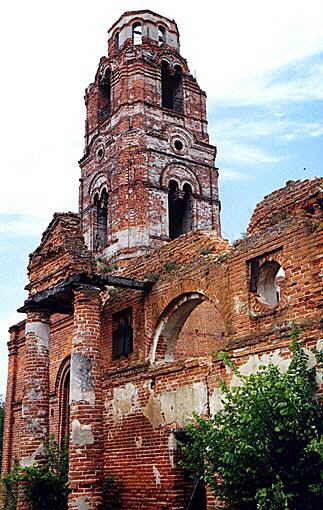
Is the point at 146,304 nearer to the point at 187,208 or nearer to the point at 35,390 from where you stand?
the point at 35,390

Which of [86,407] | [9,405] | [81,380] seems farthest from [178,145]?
[86,407]

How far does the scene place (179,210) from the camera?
754 inches

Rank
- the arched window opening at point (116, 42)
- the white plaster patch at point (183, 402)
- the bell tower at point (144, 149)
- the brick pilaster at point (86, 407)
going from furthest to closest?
the arched window opening at point (116, 42), the bell tower at point (144, 149), the brick pilaster at point (86, 407), the white plaster patch at point (183, 402)

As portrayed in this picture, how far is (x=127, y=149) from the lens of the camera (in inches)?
699

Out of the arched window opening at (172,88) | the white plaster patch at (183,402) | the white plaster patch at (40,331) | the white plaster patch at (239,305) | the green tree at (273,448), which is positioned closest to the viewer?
the green tree at (273,448)

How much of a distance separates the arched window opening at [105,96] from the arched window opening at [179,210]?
396 cm

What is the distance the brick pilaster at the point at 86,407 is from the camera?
990 centimetres

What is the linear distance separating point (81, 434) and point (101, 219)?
9.85 meters

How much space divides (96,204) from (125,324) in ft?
25.3

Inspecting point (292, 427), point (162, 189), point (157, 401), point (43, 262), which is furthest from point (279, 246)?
point (162, 189)

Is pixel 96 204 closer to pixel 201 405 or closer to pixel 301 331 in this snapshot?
pixel 201 405

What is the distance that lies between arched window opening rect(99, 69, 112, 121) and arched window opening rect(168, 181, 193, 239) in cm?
396

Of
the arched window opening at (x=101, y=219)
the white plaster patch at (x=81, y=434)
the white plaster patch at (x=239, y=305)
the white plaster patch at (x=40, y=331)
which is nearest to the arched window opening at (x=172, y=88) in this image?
the arched window opening at (x=101, y=219)

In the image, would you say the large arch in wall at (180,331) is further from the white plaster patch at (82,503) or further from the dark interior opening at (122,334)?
the white plaster patch at (82,503)
